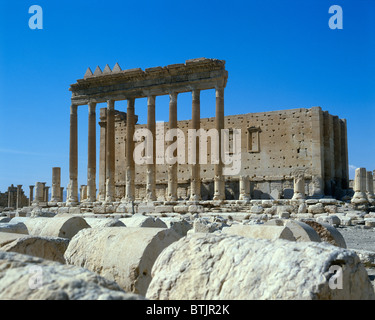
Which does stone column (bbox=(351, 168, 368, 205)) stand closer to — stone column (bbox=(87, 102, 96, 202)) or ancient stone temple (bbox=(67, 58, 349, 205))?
ancient stone temple (bbox=(67, 58, 349, 205))

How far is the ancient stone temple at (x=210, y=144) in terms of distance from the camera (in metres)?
23.2

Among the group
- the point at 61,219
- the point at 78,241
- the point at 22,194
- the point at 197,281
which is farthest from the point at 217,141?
the point at 22,194

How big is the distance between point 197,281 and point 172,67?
21211 mm

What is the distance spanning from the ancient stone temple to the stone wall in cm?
6

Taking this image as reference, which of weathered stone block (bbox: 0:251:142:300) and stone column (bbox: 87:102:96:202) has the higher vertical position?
stone column (bbox: 87:102:96:202)

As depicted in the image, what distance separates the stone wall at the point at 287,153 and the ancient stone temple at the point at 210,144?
0.06 metres

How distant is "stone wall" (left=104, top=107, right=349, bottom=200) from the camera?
2729 cm

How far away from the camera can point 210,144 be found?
32.3 metres

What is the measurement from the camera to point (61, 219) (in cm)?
820

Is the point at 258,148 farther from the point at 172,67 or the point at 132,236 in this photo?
the point at 132,236

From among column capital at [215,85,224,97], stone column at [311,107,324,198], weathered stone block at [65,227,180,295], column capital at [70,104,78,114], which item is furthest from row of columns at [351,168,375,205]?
column capital at [70,104,78,114]

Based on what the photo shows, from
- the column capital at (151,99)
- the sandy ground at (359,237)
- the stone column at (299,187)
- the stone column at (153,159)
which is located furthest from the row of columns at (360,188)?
the column capital at (151,99)

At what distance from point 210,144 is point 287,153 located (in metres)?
6.27

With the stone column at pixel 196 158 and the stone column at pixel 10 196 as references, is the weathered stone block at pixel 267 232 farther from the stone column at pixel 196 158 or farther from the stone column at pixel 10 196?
the stone column at pixel 10 196
